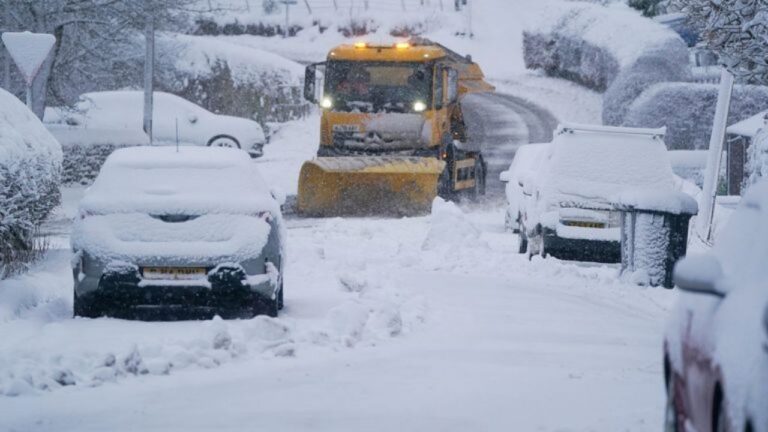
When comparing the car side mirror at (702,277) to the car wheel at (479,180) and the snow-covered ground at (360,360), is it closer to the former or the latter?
the snow-covered ground at (360,360)

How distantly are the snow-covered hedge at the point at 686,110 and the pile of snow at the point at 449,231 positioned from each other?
17.1 m

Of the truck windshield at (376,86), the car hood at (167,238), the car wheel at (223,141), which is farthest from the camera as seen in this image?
the car wheel at (223,141)

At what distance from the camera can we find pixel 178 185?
11508 mm

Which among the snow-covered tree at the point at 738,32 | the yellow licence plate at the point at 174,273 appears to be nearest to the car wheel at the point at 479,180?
the snow-covered tree at the point at 738,32

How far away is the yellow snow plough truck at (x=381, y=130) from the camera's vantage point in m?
23.9

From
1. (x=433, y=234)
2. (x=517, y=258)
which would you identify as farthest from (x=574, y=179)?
(x=433, y=234)

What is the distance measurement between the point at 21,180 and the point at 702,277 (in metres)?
9.63

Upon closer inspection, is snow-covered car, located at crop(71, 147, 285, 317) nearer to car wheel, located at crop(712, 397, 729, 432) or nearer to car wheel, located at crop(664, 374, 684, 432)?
car wheel, located at crop(664, 374, 684, 432)

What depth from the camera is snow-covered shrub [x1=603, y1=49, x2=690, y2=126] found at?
122ft

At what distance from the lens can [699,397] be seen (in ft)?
17.2

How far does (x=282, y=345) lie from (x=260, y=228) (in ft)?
5.10

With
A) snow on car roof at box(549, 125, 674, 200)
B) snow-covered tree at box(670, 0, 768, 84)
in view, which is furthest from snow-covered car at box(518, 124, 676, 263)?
snow-covered tree at box(670, 0, 768, 84)

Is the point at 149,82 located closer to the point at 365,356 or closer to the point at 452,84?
the point at 452,84

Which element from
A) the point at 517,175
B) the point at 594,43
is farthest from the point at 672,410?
the point at 594,43
